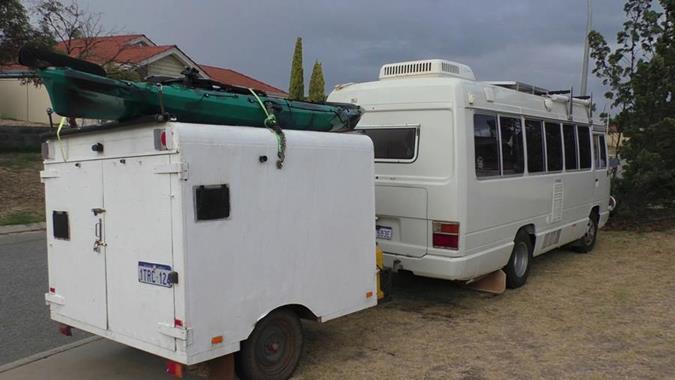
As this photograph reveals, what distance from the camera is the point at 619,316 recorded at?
623 centimetres

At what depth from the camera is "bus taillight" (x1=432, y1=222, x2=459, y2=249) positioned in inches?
234

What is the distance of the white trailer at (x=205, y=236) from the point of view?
12.3 feet

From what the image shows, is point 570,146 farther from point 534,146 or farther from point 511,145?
point 511,145

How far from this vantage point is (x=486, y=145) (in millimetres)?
6441

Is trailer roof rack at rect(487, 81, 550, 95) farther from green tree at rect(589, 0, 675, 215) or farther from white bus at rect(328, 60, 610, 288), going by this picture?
green tree at rect(589, 0, 675, 215)

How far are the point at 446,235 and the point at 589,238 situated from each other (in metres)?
5.12

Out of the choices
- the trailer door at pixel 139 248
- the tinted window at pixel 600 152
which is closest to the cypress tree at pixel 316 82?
the tinted window at pixel 600 152

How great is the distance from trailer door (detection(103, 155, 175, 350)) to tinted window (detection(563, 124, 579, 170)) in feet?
21.0

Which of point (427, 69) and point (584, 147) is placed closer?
point (427, 69)

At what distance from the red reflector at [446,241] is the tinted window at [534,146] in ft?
6.28

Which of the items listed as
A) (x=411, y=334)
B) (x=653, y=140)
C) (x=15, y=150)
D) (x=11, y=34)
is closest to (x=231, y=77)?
(x=15, y=150)

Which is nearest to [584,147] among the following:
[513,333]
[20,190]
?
[513,333]

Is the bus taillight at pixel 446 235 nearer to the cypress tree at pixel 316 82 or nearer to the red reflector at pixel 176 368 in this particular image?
the red reflector at pixel 176 368

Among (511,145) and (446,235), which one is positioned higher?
(511,145)
